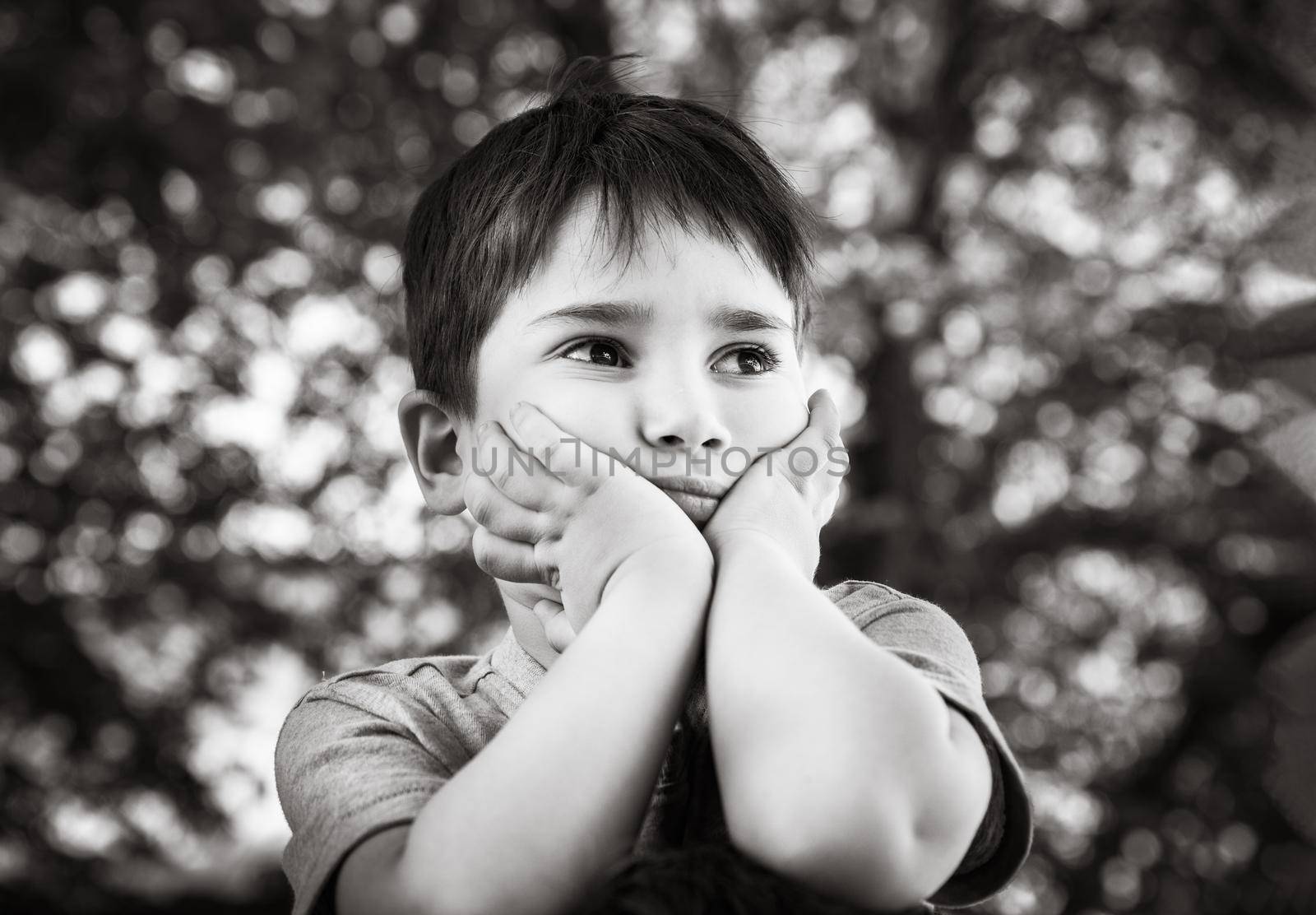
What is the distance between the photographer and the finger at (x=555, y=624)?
116 cm

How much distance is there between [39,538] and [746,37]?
227 centimetres

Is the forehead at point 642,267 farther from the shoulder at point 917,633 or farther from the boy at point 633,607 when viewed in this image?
the shoulder at point 917,633

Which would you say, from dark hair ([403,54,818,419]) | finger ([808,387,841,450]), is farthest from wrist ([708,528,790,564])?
dark hair ([403,54,818,419])

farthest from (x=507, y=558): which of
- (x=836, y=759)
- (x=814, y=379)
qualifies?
(x=814, y=379)

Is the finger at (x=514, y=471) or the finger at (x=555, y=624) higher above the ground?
the finger at (x=514, y=471)

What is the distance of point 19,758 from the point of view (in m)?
2.74

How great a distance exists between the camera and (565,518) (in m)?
1.12

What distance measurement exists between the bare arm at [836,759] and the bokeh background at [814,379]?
213cm

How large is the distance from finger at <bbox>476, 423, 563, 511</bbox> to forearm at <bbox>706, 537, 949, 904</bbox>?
27 cm

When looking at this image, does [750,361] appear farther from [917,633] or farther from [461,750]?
[461,750]

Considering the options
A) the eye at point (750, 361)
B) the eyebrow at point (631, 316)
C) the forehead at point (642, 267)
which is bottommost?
the eye at point (750, 361)

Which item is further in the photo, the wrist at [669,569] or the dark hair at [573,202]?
the dark hair at [573,202]

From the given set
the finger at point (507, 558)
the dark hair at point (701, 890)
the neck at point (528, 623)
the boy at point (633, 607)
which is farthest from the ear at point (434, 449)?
the dark hair at point (701, 890)

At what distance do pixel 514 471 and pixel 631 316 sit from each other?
0.67 ft
